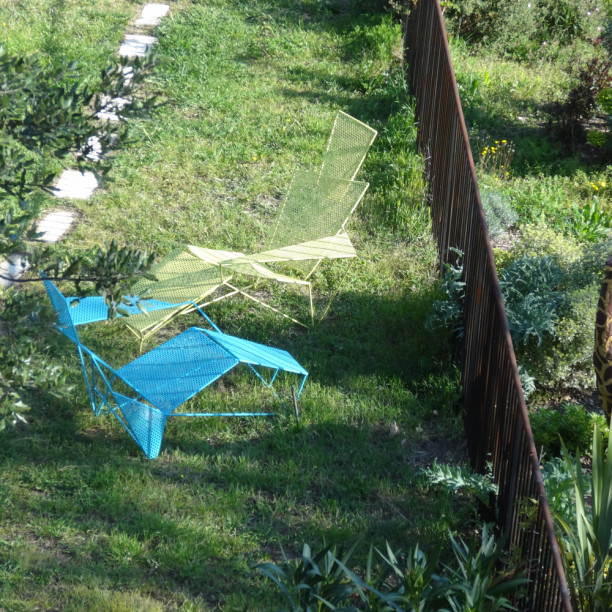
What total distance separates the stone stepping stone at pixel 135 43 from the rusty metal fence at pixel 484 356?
13.0 feet

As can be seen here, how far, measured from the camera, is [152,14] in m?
Answer: 11.3

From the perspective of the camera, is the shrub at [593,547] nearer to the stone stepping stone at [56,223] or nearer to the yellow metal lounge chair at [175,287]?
the yellow metal lounge chair at [175,287]

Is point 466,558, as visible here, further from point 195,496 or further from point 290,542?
point 195,496

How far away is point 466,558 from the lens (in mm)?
3732

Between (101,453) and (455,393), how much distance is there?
2429 mm

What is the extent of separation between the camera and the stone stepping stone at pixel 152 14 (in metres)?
11.0

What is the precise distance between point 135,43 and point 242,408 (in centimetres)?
687

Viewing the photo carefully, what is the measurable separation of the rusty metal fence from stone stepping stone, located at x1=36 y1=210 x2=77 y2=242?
3.46m

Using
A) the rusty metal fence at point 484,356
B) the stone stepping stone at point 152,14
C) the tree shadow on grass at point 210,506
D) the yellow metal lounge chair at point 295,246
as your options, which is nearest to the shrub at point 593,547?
the rusty metal fence at point 484,356

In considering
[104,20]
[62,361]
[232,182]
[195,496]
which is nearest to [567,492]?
[195,496]

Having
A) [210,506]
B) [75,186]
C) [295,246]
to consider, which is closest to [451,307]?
[295,246]

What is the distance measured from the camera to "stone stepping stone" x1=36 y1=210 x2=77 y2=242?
7084 mm

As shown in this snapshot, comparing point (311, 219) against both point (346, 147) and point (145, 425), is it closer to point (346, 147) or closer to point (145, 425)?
point (346, 147)

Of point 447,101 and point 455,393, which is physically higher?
point 447,101
